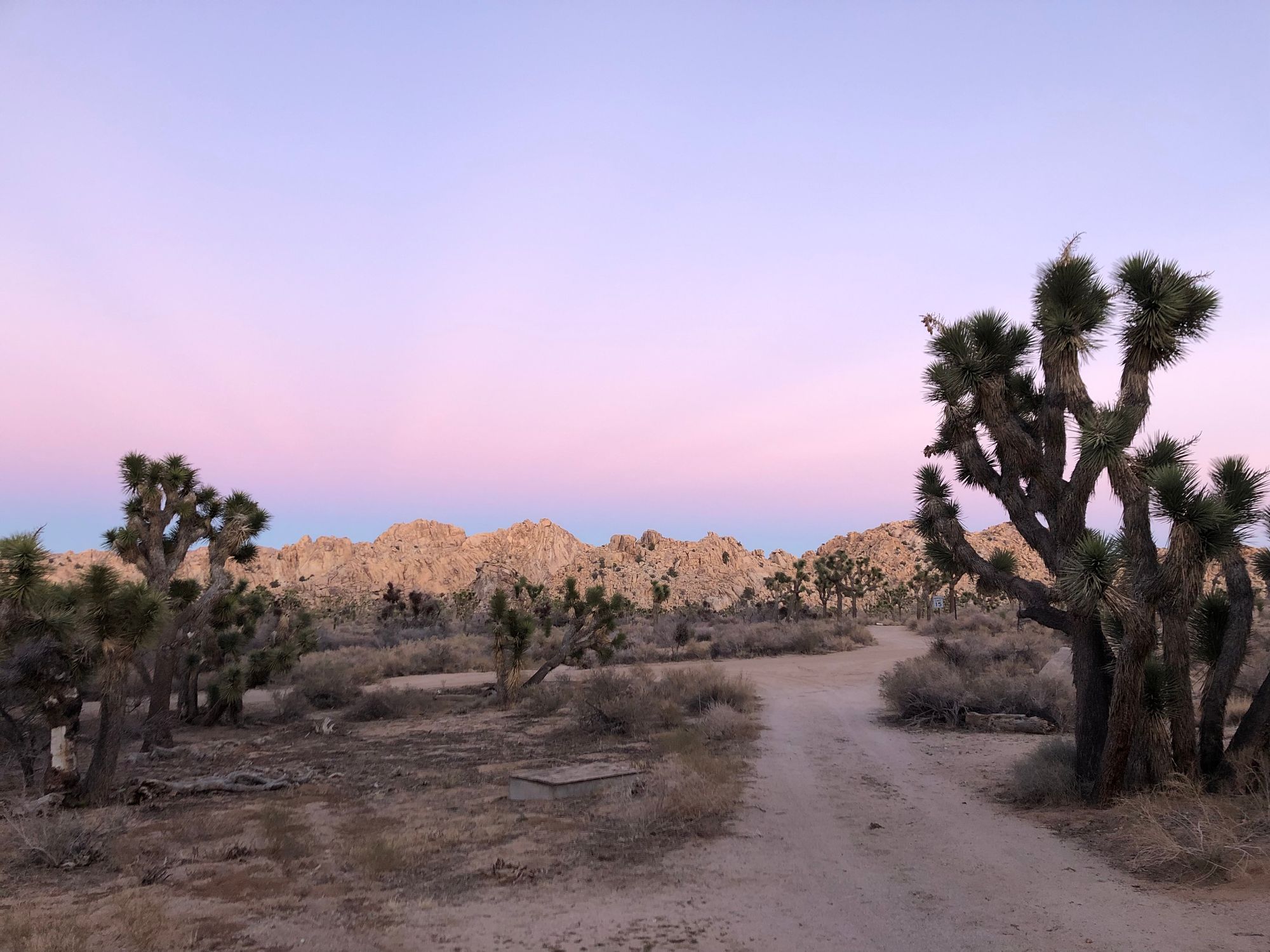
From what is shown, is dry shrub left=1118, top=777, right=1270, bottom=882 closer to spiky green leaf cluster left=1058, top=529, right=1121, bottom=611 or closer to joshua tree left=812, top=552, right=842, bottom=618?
spiky green leaf cluster left=1058, top=529, right=1121, bottom=611

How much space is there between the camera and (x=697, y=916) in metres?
6.07

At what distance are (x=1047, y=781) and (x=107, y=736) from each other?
40.7ft

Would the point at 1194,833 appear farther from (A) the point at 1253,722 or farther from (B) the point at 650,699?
(B) the point at 650,699

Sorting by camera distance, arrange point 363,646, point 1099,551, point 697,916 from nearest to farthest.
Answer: point 697,916 < point 1099,551 < point 363,646

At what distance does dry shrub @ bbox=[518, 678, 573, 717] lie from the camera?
1955cm

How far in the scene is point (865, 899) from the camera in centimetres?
645

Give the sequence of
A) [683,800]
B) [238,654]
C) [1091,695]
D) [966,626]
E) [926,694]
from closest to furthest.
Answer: [683,800], [1091,695], [926,694], [238,654], [966,626]

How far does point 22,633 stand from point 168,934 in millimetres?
6271

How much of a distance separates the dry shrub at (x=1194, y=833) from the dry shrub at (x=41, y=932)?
8553 millimetres

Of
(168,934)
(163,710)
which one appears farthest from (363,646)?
(168,934)

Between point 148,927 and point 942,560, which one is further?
point 942,560

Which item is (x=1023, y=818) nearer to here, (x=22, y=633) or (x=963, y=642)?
(x=22, y=633)

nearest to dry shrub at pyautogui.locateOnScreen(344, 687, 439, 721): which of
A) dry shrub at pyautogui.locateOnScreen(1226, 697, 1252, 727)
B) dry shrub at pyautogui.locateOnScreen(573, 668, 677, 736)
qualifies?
dry shrub at pyautogui.locateOnScreen(573, 668, 677, 736)

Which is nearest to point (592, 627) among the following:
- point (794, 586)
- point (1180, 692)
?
point (1180, 692)
